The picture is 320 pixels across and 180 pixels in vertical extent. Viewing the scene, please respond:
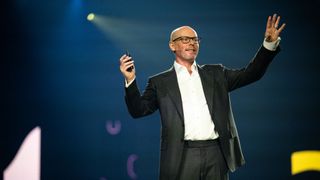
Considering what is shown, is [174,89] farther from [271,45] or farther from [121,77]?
[121,77]

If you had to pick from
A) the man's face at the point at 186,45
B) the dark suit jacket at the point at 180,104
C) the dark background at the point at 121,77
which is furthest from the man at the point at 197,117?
the dark background at the point at 121,77

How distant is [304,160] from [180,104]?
6.20 feet

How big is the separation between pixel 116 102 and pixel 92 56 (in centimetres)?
45

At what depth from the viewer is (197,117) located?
2.38 meters

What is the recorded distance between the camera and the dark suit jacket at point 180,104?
92.6 inches

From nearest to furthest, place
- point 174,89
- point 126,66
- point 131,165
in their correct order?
point 126,66
point 174,89
point 131,165

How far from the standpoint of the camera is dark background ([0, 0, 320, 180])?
387 centimetres

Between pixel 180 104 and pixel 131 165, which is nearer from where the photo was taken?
pixel 180 104

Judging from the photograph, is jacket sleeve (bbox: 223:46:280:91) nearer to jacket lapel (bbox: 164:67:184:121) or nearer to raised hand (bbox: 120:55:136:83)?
jacket lapel (bbox: 164:67:184:121)

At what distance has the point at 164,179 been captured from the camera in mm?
2373

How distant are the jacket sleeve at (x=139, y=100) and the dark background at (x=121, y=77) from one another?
143 centimetres

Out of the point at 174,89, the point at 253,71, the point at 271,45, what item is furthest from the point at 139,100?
the point at 271,45

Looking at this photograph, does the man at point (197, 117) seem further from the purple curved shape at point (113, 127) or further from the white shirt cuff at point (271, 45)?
the purple curved shape at point (113, 127)

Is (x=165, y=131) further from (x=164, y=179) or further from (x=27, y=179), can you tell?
(x=27, y=179)
